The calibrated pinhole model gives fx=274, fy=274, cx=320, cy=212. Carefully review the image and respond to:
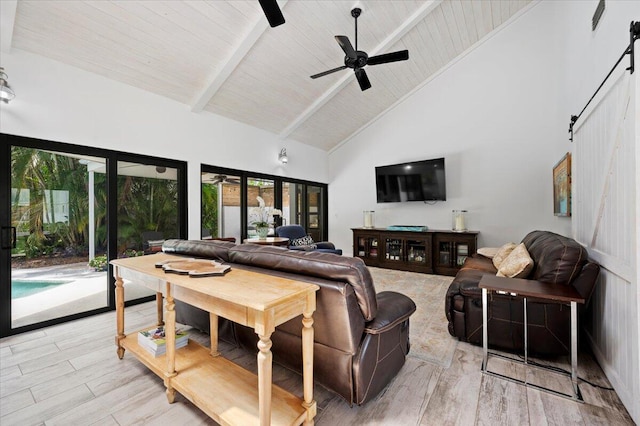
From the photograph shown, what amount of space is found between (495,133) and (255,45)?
4.34 m

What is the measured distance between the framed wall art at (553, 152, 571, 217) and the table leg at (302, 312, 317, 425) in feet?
12.1

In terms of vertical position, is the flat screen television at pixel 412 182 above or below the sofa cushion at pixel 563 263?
above

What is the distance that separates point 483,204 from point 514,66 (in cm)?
245

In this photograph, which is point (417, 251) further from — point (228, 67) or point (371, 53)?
point (228, 67)

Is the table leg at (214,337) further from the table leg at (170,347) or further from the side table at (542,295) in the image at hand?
the side table at (542,295)

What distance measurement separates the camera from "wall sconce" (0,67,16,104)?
2521 mm

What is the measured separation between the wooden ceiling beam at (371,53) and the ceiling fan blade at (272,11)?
7.97ft

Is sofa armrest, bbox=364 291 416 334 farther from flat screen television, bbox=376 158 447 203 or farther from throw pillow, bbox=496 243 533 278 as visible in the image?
flat screen television, bbox=376 158 447 203

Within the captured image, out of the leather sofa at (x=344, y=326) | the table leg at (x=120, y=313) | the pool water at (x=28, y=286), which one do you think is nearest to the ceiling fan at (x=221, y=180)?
the pool water at (x=28, y=286)

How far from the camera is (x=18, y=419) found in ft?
5.34

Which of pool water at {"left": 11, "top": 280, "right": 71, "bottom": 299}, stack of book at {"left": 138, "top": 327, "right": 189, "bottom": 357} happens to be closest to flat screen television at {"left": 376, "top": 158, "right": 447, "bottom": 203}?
stack of book at {"left": 138, "top": 327, "right": 189, "bottom": 357}

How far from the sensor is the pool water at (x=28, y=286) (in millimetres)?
2838

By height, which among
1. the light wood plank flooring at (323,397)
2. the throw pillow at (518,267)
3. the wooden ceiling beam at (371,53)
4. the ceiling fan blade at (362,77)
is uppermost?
the wooden ceiling beam at (371,53)

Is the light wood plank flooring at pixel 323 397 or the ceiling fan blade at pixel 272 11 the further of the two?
the ceiling fan blade at pixel 272 11
